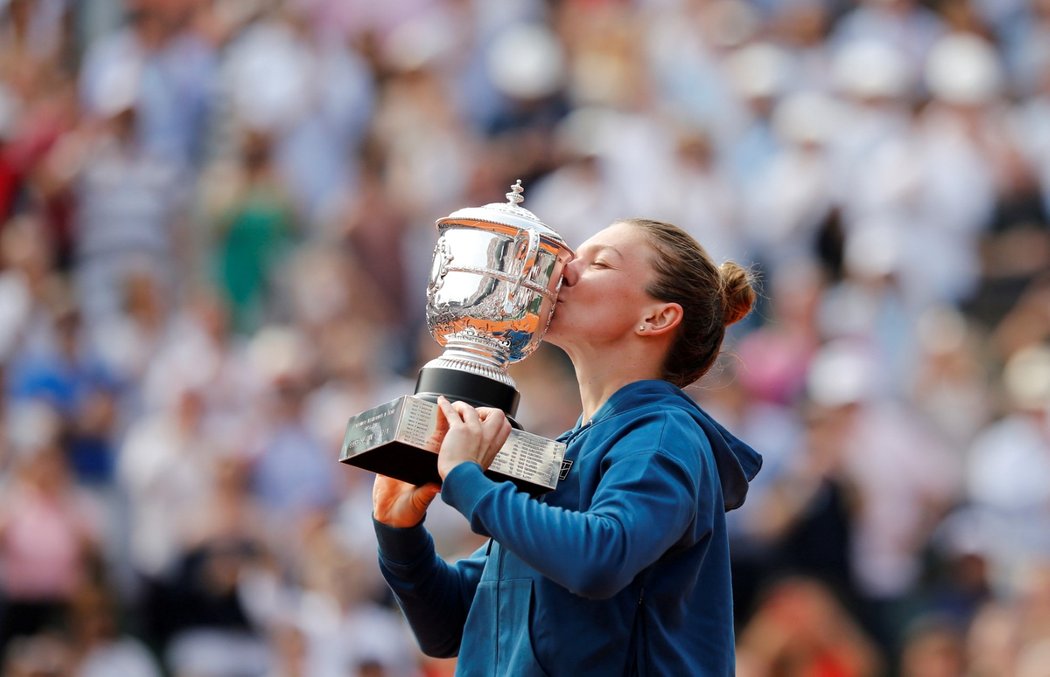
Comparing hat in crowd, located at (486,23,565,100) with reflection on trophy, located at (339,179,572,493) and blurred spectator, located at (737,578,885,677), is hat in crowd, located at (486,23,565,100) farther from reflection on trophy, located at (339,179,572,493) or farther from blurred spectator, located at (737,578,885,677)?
reflection on trophy, located at (339,179,572,493)

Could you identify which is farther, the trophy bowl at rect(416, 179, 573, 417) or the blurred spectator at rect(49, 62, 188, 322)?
the blurred spectator at rect(49, 62, 188, 322)

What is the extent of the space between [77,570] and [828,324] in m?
4.28

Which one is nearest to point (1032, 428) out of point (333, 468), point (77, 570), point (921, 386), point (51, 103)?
point (921, 386)

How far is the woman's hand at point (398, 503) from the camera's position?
10.6ft

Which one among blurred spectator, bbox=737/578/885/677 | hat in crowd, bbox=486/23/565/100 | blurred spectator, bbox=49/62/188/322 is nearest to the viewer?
blurred spectator, bbox=737/578/885/677

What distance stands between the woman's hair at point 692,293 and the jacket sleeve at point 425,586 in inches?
22.8

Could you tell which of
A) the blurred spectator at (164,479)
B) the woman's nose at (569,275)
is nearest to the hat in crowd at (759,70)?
the blurred spectator at (164,479)

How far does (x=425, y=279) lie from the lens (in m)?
9.69

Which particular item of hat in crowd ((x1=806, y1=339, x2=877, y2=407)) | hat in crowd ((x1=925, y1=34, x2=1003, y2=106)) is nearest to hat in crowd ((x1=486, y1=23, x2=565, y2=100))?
hat in crowd ((x1=925, y1=34, x2=1003, y2=106))

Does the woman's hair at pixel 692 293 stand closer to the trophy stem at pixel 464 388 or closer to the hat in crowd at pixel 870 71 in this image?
the trophy stem at pixel 464 388

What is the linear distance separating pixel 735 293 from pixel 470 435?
67cm

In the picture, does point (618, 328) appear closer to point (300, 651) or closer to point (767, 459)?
point (300, 651)

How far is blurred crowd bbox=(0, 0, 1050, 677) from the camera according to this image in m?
7.78

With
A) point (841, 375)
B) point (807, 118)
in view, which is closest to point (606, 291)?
point (841, 375)
